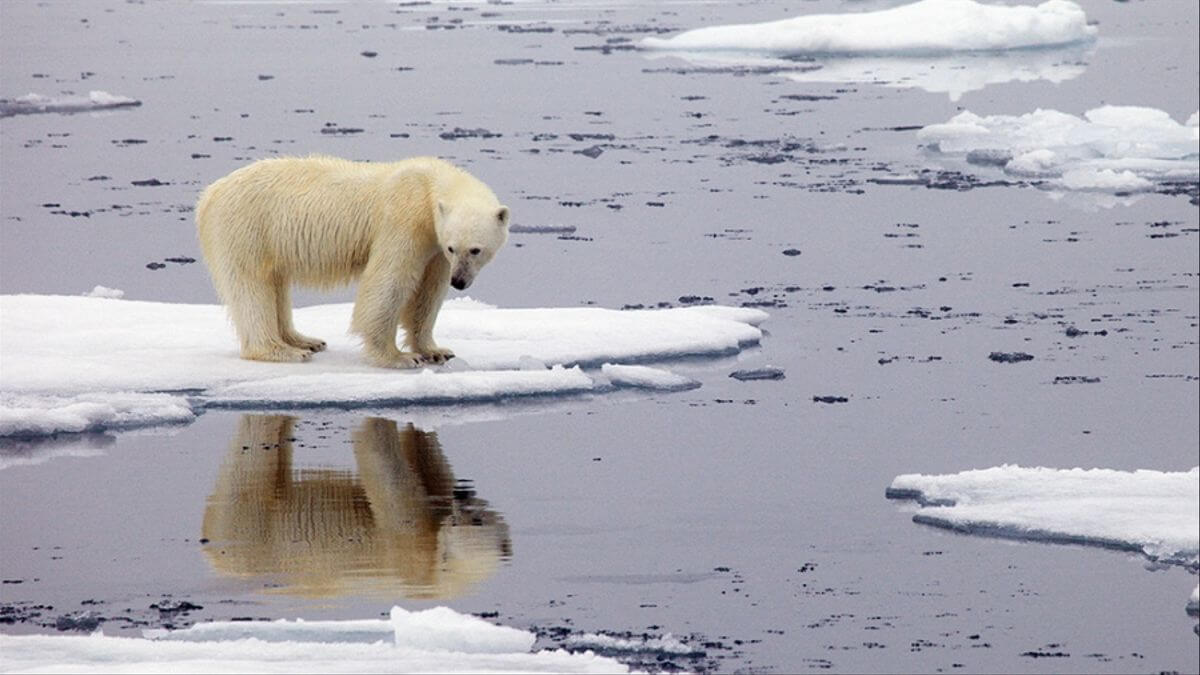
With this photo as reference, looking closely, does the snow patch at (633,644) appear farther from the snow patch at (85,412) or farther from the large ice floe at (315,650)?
the snow patch at (85,412)

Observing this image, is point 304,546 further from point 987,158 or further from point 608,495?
point 987,158

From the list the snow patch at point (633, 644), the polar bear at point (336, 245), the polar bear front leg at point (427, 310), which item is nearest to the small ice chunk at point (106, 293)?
the polar bear at point (336, 245)

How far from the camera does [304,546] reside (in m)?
5.66

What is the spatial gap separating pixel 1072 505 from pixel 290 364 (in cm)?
341

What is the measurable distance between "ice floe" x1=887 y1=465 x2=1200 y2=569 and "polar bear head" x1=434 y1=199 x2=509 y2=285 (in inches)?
84.7

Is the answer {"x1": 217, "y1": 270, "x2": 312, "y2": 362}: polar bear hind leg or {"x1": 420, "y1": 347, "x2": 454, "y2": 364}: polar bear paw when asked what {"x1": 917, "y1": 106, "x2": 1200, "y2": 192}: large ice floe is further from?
{"x1": 217, "y1": 270, "x2": 312, "y2": 362}: polar bear hind leg

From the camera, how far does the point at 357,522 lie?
5.92 m

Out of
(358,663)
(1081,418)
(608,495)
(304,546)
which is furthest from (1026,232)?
(358,663)

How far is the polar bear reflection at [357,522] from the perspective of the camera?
5.39 metres

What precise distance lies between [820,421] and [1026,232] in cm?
509

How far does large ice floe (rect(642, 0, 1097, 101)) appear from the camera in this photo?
79.6 ft

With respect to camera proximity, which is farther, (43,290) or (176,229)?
(176,229)

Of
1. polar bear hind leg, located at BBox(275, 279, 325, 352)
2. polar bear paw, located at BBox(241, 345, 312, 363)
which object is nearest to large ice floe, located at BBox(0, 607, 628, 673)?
polar bear paw, located at BBox(241, 345, 312, 363)

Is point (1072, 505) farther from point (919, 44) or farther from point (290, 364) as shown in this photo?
point (919, 44)
